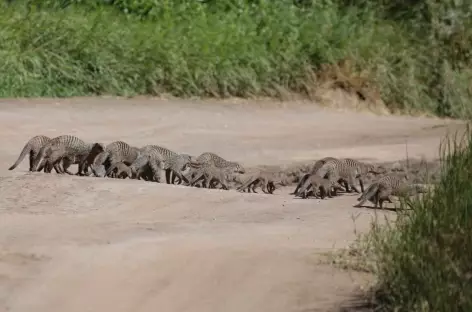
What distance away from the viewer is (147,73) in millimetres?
18828

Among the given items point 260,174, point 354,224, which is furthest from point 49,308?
point 260,174

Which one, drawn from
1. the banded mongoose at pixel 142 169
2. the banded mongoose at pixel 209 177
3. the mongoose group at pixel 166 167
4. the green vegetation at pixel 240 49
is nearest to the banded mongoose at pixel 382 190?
the mongoose group at pixel 166 167

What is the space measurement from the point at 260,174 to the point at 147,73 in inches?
260

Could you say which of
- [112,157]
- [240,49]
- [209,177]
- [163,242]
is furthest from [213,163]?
[240,49]

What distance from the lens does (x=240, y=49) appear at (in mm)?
19781

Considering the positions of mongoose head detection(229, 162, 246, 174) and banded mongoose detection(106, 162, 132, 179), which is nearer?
banded mongoose detection(106, 162, 132, 179)

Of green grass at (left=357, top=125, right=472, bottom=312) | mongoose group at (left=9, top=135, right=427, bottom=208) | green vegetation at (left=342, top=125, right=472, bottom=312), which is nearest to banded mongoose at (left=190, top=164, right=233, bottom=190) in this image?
mongoose group at (left=9, top=135, right=427, bottom=208)

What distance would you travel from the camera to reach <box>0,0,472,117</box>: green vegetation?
18.7 metres

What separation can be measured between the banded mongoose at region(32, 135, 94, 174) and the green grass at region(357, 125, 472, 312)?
4845 millimetres

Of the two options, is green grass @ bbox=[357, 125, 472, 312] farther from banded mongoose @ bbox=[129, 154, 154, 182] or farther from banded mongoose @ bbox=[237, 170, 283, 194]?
banded mongoose @ bbox=[237, 170, 283, 194]

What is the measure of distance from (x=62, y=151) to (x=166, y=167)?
108 centimetres

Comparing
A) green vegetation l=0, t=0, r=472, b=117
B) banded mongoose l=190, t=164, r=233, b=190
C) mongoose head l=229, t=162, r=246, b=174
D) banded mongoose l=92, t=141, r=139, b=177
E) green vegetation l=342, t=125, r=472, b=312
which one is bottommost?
green vegetation l=342, t=125, r=472, b=312

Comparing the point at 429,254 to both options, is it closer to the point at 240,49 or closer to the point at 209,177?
the point at 209,177

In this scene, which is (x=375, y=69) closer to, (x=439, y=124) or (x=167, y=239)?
(x=439, y=124)
